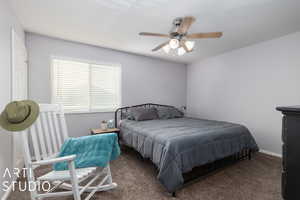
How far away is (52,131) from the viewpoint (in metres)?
1.80

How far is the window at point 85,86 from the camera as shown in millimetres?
2912

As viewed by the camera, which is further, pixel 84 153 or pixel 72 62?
pixel 72 62

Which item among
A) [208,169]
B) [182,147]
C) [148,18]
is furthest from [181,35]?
[208,169]

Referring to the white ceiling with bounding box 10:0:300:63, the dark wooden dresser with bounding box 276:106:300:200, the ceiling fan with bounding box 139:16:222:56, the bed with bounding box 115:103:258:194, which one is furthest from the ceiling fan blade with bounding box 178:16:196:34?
the bed with bounding box 115:103:258:194

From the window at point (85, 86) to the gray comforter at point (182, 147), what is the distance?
1.29 m

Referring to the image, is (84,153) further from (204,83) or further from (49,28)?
(204,83)

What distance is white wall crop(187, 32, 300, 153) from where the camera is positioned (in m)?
2.65

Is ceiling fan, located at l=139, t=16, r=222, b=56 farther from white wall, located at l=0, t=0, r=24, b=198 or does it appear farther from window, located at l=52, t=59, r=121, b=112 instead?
window, located at l=52, t=59, r=121, b=112

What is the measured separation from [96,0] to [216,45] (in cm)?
261

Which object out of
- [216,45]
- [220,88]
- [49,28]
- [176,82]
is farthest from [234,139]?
[49,28]

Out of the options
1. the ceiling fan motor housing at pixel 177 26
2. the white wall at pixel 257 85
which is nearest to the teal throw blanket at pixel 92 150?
the ceiling fan motor housing at pixel 177 26

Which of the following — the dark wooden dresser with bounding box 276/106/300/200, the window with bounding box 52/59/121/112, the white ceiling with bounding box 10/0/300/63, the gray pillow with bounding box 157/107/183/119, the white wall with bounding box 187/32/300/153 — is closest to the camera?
the dark wooden dresser with bounding box 276/106/300/200

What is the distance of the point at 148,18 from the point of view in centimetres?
214

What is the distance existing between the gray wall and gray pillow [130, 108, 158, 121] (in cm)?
47
